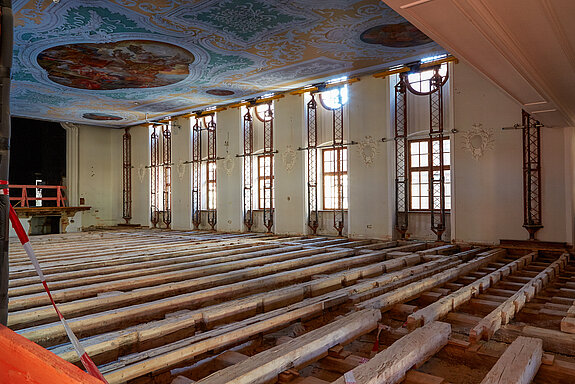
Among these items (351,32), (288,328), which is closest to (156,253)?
(288,328)

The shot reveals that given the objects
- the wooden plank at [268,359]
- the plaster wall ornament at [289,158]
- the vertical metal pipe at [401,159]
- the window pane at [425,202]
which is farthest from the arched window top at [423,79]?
the wooden plank at [268,359]

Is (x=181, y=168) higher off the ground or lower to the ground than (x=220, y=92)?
lower

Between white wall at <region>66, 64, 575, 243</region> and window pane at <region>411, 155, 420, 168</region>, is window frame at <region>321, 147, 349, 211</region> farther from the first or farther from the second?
window pane at <region>411, 155, 420, 168</region>

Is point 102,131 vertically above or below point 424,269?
above

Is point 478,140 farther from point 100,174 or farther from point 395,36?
point 100,174

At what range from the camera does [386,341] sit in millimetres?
3203

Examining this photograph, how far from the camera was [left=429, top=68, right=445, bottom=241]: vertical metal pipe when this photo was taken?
364 inches

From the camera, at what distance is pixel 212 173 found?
47.0 ft

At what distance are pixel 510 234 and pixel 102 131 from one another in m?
15.8

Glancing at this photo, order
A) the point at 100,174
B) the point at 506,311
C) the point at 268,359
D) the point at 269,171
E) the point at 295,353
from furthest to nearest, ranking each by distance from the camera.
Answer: the point at 100,174, the point at 269,171, the point at 506,311, the point at 295,353, the point at 268,359

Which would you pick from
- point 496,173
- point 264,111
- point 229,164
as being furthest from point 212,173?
point 496,173

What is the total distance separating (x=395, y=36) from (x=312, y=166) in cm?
455

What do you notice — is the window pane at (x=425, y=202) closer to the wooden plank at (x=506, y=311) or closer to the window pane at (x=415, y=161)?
the window pane at (x=415, y=161)

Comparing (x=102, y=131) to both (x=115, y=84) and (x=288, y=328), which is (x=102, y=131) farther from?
(x=288, y=328)
